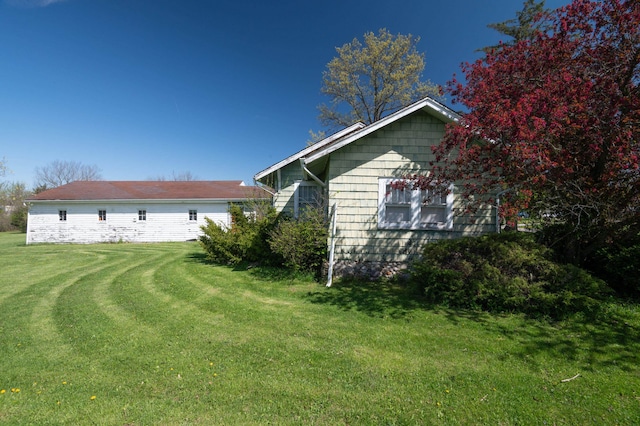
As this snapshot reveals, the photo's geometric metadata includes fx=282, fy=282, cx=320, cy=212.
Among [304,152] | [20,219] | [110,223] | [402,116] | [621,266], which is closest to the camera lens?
[621,266]

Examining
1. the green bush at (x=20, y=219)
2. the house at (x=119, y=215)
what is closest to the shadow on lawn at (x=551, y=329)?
the house at (x=119, y=215)

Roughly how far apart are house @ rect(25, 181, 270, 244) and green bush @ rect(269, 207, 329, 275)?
1114cm

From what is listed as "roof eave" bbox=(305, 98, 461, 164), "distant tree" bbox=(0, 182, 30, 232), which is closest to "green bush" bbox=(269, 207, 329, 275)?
"roof eave" bbox=(305, 98, 461, 164)

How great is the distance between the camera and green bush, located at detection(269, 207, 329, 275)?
798cm

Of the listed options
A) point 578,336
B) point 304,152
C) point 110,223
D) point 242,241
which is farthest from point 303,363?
point 110,223

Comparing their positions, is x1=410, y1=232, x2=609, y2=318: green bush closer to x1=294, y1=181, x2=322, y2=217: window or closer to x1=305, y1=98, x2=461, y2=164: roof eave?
x1=305, y1=98, x2=461, y2=164: roof eave

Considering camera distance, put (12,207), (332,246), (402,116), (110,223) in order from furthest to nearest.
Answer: (12,207) → (110,223) → (402,116) → (332,246)

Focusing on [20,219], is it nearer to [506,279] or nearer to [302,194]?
[302,194]

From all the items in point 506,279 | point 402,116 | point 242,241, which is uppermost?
point 402,116

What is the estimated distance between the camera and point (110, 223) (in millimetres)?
18438

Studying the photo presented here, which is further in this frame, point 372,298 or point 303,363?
point 372,298

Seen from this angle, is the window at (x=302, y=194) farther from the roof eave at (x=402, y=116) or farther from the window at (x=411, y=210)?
the window at (x=411, y=210)

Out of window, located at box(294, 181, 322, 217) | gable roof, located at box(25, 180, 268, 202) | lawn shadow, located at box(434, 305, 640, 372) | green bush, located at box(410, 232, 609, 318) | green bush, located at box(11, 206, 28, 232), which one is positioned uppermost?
gable roof, located at box(25, 180, 268, 202)

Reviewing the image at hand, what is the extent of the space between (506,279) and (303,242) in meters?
4.86
